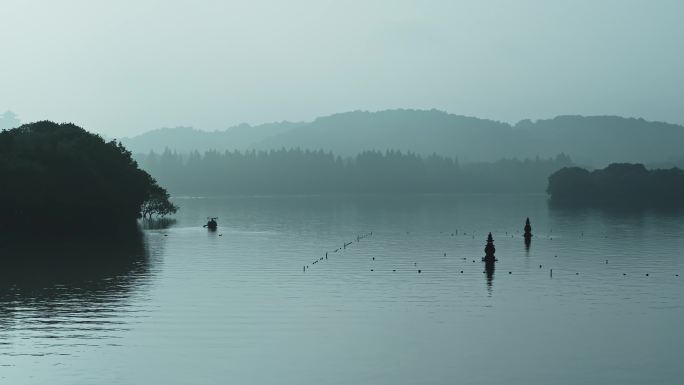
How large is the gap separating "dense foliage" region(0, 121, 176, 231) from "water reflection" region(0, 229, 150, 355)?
1076 centimetres

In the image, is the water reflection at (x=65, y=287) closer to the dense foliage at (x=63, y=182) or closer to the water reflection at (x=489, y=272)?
the dense foliage at (x=63, y=182)

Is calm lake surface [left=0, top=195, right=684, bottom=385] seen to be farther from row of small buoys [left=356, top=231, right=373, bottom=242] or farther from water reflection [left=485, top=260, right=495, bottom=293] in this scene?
row of small buoys [left=356, top=231, right=373, bottom=242]

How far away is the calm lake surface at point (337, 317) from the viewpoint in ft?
176

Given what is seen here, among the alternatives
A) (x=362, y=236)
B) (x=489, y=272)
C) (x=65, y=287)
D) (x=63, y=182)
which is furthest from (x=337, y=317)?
(x=63, y=182)

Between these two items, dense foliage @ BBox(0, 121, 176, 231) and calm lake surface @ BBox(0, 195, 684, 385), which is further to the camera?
dense foliage @ BBox(0, 121, 176, 231)

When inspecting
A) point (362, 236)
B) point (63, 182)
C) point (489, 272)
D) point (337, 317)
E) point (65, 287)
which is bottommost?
point (337, 317)

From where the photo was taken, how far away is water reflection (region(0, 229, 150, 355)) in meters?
65.8

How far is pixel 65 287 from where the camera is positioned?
294 feet

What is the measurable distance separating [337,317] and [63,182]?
337 ft

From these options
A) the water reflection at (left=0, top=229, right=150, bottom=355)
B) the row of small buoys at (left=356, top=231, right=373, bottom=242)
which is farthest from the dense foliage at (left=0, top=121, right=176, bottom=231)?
the row of small buoys at (left=356, top=231, right=373, bottom=242)

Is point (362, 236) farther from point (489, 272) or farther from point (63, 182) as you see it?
point (489, 272)

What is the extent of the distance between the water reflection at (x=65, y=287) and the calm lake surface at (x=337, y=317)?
25cm

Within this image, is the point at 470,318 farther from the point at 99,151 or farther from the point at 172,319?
the point at 99,151

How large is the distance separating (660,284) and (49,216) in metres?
112
